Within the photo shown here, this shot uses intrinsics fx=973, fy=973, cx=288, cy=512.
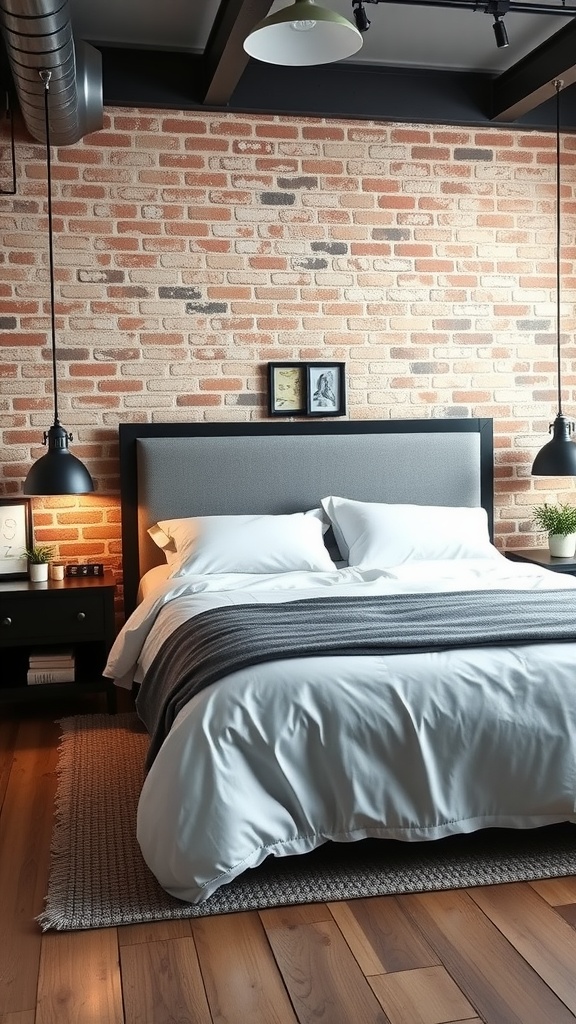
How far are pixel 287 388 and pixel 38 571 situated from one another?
4.86ft

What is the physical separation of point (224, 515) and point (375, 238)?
1.59m

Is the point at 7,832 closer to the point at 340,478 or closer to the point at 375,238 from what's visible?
the point at 340,478

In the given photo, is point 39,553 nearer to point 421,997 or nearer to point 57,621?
point 57,621

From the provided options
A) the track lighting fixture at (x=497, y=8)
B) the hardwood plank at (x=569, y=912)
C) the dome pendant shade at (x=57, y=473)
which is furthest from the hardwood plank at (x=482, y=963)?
the track lighting fixture at (x=497, y=8)

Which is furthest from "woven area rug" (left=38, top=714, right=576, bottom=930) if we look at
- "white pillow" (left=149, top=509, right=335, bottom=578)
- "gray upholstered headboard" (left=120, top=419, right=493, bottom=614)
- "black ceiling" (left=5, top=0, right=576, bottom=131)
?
"black ceiling" (left=5, top=0, right=576, bottom=131)

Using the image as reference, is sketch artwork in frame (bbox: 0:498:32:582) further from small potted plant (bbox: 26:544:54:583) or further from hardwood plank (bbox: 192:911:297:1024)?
hardwood plank (bbox: 192:911:297:1024)

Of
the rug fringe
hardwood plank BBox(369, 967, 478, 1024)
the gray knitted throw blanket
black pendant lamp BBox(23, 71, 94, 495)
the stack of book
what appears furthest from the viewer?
the stack of book

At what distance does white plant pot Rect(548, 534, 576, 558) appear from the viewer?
15.6 ft

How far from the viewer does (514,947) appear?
7.45 feet

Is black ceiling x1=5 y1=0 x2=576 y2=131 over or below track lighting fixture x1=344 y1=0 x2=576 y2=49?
over

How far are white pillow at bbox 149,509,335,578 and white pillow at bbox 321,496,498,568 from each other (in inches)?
6.3

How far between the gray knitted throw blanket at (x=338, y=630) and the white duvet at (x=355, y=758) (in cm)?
4

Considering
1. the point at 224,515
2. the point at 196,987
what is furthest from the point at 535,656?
the point at 224,515

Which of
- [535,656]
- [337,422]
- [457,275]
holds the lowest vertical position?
[535,656]
